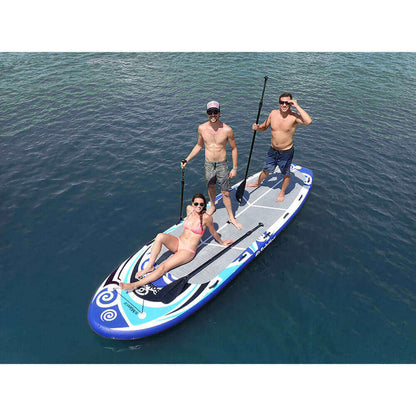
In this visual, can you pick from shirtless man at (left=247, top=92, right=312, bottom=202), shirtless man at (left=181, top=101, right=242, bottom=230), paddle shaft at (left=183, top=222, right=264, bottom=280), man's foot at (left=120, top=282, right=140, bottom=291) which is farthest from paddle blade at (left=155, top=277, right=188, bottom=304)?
shirtless man at (left=247, top=92, right=312, bottom=202)

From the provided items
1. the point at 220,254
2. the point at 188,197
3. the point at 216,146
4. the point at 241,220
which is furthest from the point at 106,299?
the point at 188,197

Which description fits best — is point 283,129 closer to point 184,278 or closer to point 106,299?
point 184,278

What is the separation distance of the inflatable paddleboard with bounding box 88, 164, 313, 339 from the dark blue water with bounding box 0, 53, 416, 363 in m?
0.59

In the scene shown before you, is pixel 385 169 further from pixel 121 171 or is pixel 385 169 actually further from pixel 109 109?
pixel 109 109

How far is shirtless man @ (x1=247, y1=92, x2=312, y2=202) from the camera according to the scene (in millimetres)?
8953

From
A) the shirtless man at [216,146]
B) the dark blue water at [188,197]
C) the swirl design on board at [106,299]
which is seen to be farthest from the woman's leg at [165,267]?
the shirtless man at [216,146]

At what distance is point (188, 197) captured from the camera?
12.5m

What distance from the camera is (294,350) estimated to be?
7.62m

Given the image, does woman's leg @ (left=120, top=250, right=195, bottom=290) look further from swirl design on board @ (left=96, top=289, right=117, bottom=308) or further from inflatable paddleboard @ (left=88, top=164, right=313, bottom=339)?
swirl design on board @ (left=96, top=289, right=117, bottom=308)

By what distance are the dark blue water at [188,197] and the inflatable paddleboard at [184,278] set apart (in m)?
0.59

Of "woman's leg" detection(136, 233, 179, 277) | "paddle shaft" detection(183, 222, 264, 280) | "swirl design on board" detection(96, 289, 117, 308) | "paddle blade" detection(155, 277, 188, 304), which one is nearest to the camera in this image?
"swirl design on board" detection(96, 289, 117, 308)

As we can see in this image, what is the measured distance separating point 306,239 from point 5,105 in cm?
1956

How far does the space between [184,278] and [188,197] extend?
4.91 m

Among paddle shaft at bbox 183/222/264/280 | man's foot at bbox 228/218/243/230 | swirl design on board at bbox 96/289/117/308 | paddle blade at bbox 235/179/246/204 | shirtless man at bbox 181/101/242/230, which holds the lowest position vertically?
swirl design on board at bbox 96/289/117/308
